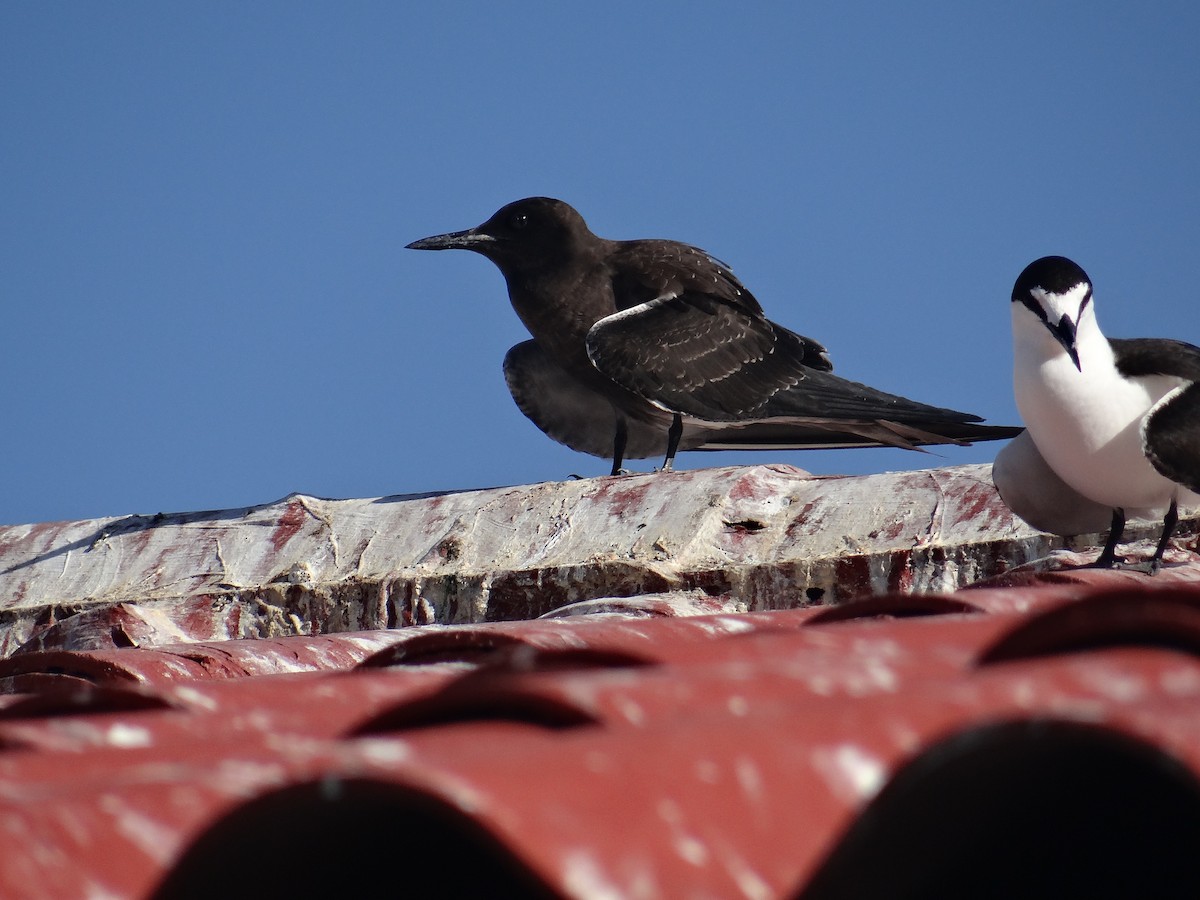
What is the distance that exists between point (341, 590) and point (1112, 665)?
9.62 feet

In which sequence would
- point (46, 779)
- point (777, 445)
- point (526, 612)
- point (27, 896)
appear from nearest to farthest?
point (27, 896) < point (46, 779) < point (526, 612) < point (777, 445)

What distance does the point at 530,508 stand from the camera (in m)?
3.79

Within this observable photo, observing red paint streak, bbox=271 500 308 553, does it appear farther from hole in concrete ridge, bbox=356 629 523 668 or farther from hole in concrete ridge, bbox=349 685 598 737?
hole in concrete ridge, bbox=349 685 598 737

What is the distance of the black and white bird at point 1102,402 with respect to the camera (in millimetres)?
3088

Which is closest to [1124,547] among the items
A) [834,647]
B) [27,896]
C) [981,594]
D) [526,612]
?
[526,612]

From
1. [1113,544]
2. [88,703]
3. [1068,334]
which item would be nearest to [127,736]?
[88,703]

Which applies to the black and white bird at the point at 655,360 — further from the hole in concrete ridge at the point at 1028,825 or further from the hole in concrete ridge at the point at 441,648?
the hole in concrete ridge at the point at 1028,825

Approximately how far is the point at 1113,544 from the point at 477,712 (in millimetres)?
2371

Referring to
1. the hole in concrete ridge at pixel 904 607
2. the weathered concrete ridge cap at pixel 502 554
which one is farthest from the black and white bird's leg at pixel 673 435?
the hole in concrete ridge at pixel 904 607

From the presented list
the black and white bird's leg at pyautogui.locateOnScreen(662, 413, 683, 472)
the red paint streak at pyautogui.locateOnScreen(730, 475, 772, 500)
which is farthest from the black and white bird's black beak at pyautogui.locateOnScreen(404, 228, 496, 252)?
the red paint streak at pyautogui.locateOnScreen(730, 475, 772, 500)

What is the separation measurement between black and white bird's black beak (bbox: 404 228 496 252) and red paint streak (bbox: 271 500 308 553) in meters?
2.71

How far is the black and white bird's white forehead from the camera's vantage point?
3168 mm

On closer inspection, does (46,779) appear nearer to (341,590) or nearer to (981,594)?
(981,594)

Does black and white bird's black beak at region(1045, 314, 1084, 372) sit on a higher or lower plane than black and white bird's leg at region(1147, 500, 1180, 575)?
higher
